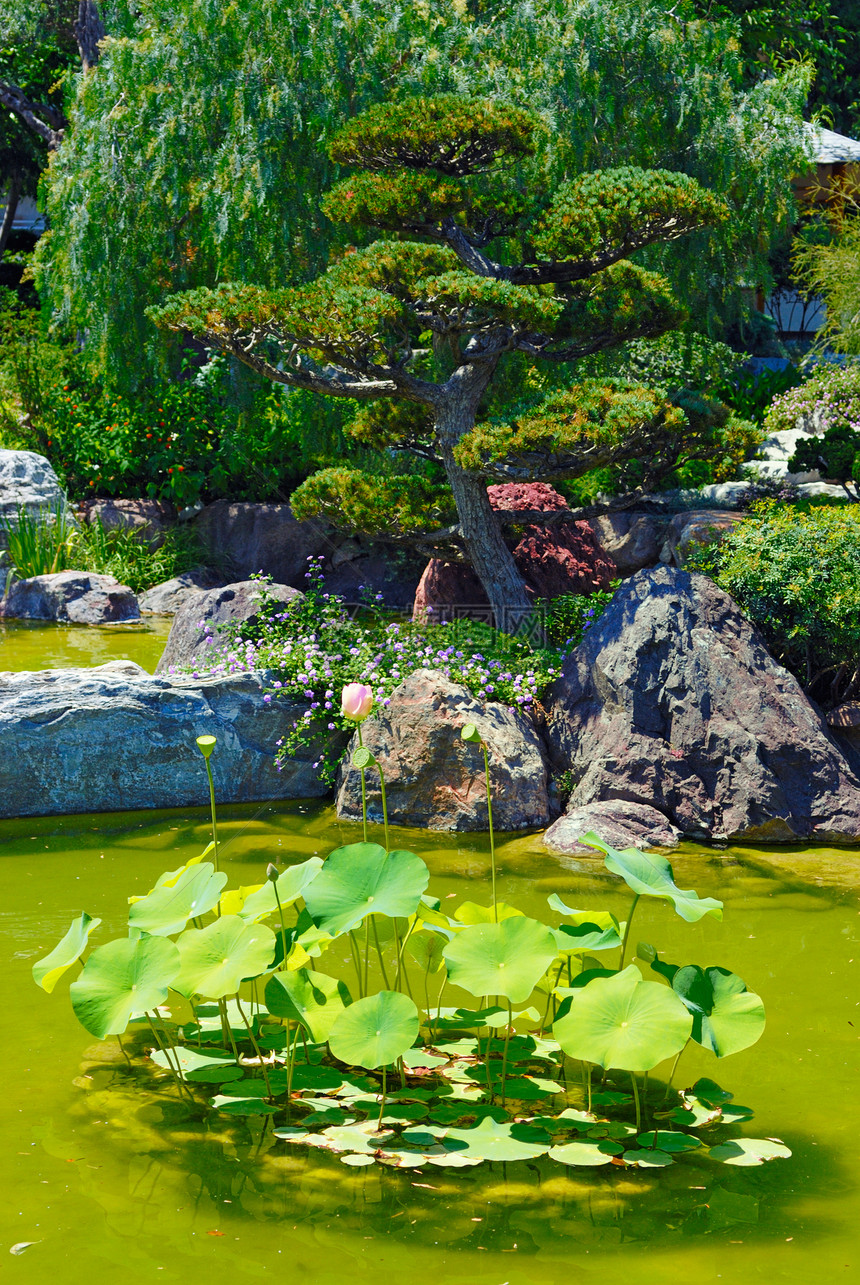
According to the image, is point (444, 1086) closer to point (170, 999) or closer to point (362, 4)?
point (170, 999)

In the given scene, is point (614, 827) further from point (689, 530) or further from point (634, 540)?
point (634, 540)

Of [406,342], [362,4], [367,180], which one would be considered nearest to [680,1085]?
[406,342]

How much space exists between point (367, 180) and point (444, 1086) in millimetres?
5046

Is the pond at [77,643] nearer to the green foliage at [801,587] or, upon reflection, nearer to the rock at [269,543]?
the rock at [269,543]

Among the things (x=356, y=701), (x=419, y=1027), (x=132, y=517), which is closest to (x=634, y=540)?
(x=132, y=517)

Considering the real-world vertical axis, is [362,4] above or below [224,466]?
above

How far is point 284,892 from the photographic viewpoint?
3.20 metres

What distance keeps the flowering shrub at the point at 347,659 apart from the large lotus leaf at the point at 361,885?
9.36 ft

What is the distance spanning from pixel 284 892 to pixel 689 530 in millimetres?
6268

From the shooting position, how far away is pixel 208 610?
7316 millimetres

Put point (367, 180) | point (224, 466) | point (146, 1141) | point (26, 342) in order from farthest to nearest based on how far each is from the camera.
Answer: point (26, 342) → point (224, 466) → point (367, 180) → point (146, 1141)

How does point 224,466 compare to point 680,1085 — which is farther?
point 224,466

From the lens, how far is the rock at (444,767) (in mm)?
5852

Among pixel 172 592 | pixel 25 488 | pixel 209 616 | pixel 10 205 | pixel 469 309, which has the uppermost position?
pixel 10 205
